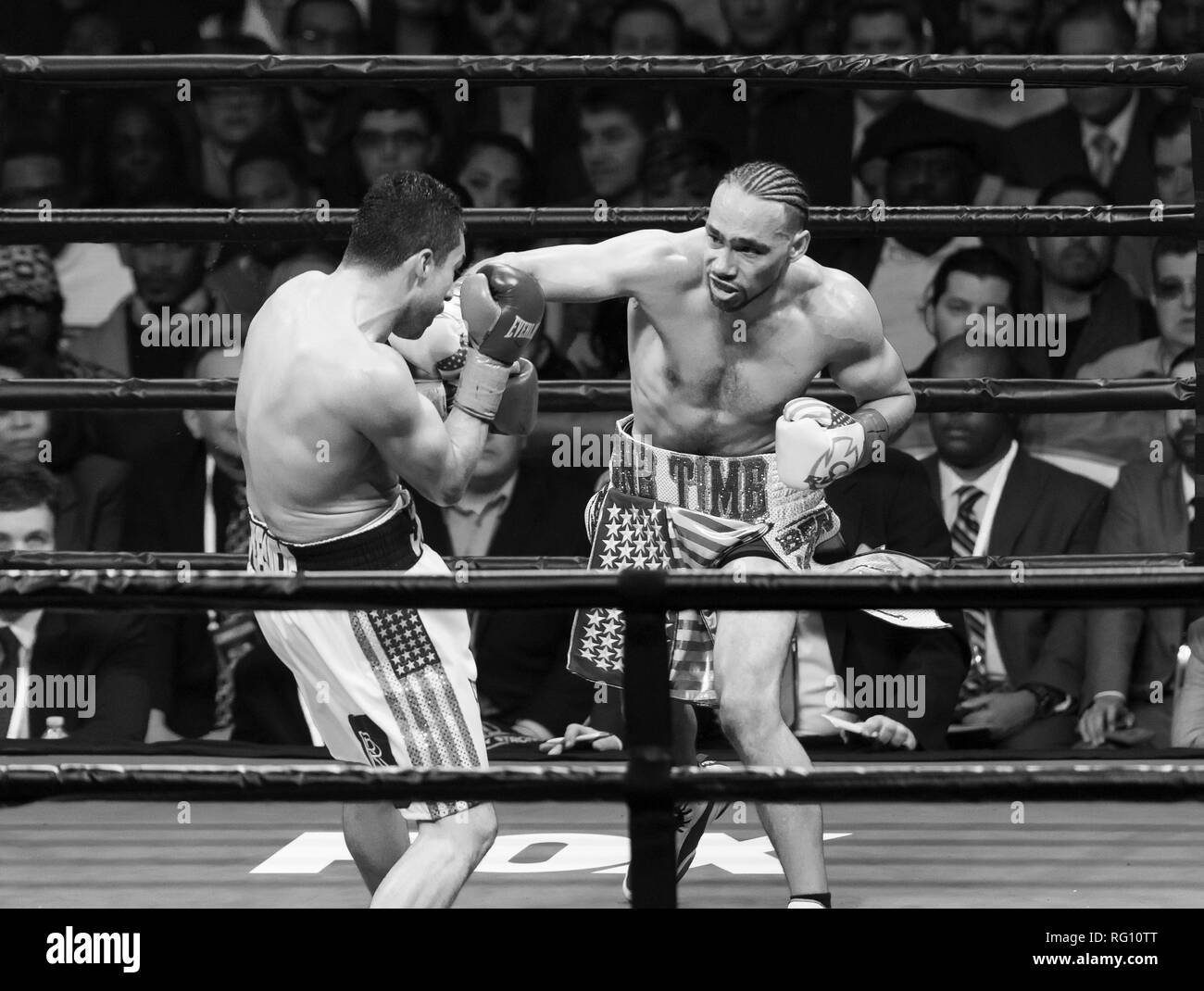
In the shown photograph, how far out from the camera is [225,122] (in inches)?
163

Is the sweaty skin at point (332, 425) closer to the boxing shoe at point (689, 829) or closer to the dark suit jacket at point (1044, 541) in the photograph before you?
the boxing shoe at point (689, 829)

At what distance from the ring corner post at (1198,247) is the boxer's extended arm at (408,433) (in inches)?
67.4

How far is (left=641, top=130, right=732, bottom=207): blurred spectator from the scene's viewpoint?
12.8 ft

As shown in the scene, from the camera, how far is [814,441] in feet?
8.64

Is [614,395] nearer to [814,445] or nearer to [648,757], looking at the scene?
[814,445]

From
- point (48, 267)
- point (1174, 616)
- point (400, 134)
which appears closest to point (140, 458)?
point (48, 267)

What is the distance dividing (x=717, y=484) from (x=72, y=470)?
172 cm

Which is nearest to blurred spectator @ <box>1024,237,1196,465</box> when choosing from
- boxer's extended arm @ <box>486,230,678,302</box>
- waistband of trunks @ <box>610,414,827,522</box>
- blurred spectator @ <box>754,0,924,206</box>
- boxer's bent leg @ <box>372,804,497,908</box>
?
blurred spectator @ <box>754,0,924,206</box>

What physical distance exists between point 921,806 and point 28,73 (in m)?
2.27

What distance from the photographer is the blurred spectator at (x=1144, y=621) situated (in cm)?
354

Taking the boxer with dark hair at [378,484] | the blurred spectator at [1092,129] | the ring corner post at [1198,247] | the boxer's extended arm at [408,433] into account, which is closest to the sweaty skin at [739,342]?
the boxer with dark hair at [378,484]

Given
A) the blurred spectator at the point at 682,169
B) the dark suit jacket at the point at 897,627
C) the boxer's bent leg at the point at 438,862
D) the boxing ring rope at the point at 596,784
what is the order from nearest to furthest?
the boxing ring rope at the point at 596,784
the boxer's bent leg at the point at 438,862
the dark suit jacket at the point at 897,627
the blurred spectator at the point at 682,169

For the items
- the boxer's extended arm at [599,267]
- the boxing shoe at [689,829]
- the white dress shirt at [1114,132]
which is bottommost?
the boxing shoe at [689,829]
